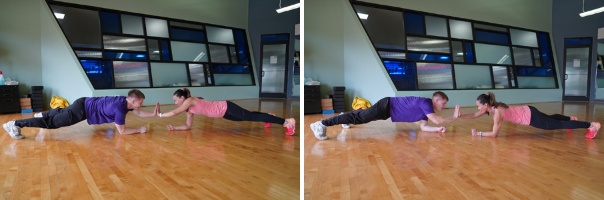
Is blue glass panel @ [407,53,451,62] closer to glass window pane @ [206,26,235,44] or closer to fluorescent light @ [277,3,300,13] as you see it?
fluorescent light @ [277,3,300,13]

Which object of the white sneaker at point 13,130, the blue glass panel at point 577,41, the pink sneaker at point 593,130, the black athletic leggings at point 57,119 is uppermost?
the blue glass panel at point 577,41

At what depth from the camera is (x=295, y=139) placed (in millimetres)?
2645

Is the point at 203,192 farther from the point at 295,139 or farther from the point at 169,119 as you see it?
the point at 295,139

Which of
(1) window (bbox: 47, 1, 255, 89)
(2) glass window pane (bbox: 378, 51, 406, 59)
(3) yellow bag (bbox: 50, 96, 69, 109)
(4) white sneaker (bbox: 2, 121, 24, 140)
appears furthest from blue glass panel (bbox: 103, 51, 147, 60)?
(2) glass window pane (bbox: 378, 51, 406, 59)

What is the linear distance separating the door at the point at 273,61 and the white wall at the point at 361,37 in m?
0.15

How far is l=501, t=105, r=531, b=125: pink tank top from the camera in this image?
311 centimetres

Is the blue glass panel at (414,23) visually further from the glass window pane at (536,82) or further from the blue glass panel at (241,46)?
the blue glass panel at (241,46)

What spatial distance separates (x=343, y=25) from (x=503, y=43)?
1564mm

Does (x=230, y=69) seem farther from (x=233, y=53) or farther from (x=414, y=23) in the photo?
(x=414, y=23)

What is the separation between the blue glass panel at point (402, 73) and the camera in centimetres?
249

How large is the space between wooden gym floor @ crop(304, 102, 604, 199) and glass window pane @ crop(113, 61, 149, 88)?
1.08 meters

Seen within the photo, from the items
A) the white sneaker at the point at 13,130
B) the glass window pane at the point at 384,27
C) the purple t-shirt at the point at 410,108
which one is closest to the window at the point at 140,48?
the white sneaker at the point at 13,130

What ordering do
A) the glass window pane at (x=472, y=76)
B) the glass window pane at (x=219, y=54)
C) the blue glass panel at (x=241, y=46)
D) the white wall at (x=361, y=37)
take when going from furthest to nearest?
the glass window pane at (x=472, y=76), the white wall at (x=361, y=37), the blue glass panel at (x=241, y=46), the glass window pane at (x=219, y=54)

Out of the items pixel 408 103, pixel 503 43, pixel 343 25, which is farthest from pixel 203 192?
pixel 503 43
